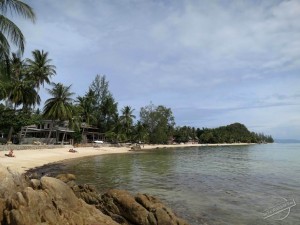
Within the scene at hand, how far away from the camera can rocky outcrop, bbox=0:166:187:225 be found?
9.13 meters

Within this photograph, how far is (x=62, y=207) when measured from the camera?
9828 millimetres

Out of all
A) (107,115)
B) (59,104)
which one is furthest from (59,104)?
(107,115)

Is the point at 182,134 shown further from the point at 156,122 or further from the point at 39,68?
the point at 39,68

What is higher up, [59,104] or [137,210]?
[59,104]

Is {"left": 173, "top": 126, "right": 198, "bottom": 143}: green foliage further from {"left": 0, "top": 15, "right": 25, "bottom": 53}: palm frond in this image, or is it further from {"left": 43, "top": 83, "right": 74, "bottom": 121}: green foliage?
{"left": 0, "top": 15, "right": 25, "bottom": 53}: palm frond

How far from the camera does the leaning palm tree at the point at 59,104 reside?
5834 centimetres

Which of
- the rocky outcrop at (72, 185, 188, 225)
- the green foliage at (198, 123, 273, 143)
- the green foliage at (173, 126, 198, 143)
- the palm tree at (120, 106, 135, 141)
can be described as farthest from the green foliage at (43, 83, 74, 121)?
the green foliage at (198, 123, 273, 143)

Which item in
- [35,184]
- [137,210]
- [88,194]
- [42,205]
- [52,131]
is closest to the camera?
[42,205]

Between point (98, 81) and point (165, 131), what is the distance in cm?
3236

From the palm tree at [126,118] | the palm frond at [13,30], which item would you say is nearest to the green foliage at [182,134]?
the palm tree at [126,118]

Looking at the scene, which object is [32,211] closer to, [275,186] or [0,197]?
[0,197]

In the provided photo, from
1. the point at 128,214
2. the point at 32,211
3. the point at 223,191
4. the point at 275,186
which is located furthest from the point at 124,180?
the point at 32,211

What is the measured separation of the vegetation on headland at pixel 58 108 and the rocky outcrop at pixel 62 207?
49.1ft

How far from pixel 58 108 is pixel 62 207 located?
5070 centimetres
